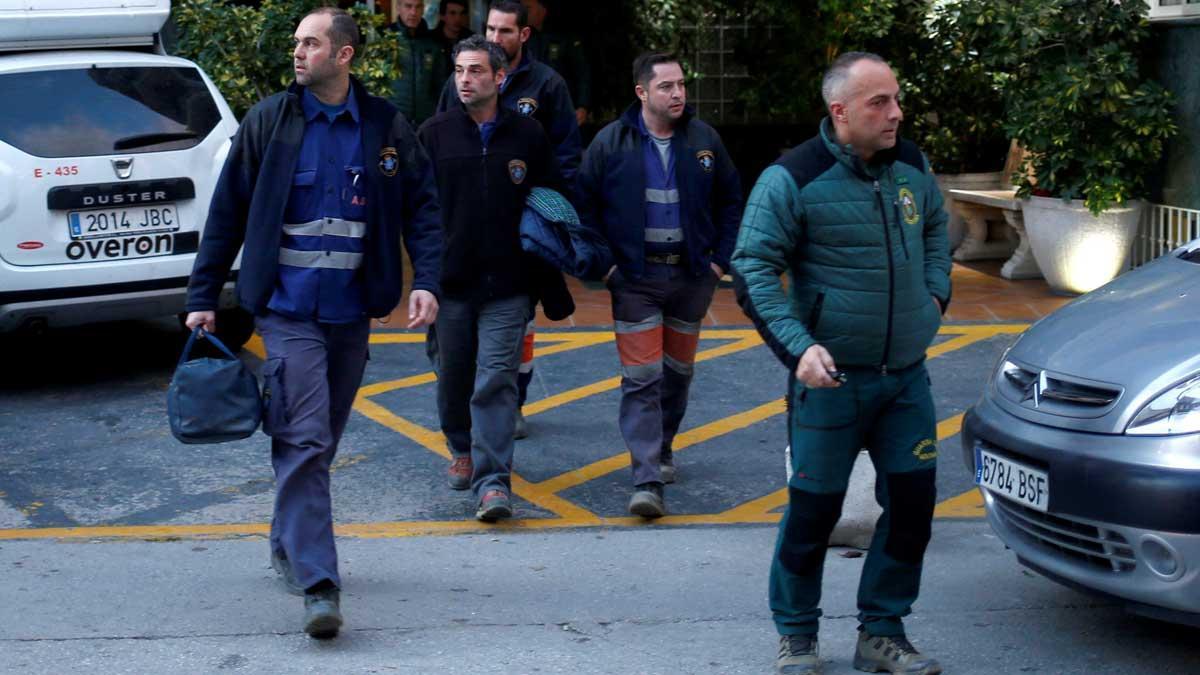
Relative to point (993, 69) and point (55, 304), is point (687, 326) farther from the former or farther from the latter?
point (993, 69)

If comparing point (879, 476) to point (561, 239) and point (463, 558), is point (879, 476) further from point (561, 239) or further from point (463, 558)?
point (561, 239)

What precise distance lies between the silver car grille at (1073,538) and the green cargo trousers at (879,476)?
34 centimetres

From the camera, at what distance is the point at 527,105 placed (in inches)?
268

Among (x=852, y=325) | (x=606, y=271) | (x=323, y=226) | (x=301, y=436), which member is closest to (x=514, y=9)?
(x=606, y=271)

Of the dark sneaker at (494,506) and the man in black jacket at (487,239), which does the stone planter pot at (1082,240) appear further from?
the dark sneaker at (494,506)

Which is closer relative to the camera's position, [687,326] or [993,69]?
[687,326]

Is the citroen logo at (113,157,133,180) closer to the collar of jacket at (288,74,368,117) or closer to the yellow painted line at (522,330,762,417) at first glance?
the yellow painted line at (522,330,762,417)

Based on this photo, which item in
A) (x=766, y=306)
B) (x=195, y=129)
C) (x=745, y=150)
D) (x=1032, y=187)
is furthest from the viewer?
(x=745, y=150)

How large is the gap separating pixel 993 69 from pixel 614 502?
5.33 meters

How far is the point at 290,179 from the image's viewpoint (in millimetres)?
4914

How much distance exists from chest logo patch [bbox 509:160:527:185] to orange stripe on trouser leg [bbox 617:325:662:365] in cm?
69

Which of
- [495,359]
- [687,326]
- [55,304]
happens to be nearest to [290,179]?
[495,359]

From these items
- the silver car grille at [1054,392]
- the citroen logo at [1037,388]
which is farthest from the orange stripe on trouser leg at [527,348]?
the citroen logo at [1037,388]

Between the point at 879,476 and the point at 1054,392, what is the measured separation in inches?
21.9
